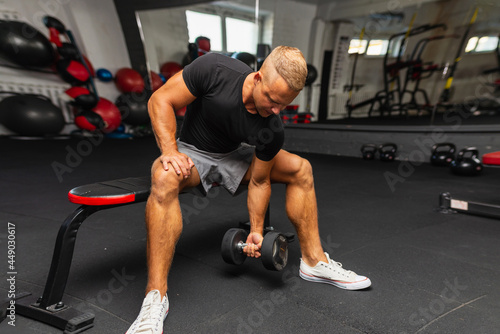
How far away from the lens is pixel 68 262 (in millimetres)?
1010

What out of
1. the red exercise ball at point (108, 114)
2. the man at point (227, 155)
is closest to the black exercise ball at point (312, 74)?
the red exercise ball at point (108, 114)

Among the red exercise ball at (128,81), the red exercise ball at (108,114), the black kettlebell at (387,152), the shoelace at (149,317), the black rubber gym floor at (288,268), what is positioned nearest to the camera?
the shoelace at (149,317)

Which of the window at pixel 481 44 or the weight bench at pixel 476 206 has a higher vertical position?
the window at pixel 481 44

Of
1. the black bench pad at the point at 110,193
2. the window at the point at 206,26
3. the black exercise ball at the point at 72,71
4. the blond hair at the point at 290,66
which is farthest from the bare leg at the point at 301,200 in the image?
the window at the point at 206,26

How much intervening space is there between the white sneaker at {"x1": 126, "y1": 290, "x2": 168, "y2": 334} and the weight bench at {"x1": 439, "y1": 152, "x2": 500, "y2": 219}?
6.15ft

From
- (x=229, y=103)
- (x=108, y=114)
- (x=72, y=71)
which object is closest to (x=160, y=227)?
(x=229, y=103)

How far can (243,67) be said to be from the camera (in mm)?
1253

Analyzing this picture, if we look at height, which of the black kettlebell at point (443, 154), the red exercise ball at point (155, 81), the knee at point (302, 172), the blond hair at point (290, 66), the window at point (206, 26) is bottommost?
the black kettlebell at point (443, 154)

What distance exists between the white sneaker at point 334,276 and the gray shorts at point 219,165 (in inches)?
16.5

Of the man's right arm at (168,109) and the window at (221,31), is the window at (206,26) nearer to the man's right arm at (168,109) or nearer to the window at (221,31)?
the window at (221,31)

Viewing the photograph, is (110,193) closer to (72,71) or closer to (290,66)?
(290,66)

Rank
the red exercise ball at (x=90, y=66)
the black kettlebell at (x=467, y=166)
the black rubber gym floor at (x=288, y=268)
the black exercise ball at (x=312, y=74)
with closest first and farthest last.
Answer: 1. the black rubber gym floor at (x=288, y=268)
2. the black kettlebell at (x=467, y=166)
3. the black exercise ball at (x=312, y=74)
4. the red exercise ball at (x=90, y=66)

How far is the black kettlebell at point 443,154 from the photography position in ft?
12.5
